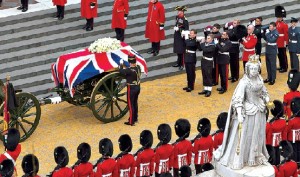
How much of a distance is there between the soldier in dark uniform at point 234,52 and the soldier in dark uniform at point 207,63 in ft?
2.74

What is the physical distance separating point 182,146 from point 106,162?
1.56 meters

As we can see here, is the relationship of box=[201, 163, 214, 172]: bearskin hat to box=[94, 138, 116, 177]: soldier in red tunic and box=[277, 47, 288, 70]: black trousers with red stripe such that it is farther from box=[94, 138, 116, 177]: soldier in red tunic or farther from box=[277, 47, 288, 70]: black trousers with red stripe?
box=[277, 47, 288, 70]: black trousers with red stripe

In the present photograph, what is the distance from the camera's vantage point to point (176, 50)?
87.0ft

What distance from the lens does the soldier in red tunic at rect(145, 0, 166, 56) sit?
27.1m

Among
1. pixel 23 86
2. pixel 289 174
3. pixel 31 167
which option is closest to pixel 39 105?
pixel 23 86

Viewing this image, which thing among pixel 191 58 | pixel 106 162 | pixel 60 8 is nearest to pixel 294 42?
pixel 191 58

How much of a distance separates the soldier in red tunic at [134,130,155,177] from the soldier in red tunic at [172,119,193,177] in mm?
491

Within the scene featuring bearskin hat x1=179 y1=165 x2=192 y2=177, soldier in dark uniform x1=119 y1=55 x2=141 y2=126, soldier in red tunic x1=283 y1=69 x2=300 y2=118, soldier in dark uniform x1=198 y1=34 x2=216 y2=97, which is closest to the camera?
bearskin hat x1=179 y1=165 x2=192 y2=177

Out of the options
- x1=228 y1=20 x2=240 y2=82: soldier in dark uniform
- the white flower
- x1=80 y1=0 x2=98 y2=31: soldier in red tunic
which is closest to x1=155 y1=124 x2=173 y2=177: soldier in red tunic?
the white flower

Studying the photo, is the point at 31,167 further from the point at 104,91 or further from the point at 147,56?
the point at 147,56

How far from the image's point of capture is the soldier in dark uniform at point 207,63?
2514 cm

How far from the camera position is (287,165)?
19.4m

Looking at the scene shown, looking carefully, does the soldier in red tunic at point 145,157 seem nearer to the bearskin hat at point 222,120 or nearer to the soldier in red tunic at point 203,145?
the soldier in red tunic at point 203,145

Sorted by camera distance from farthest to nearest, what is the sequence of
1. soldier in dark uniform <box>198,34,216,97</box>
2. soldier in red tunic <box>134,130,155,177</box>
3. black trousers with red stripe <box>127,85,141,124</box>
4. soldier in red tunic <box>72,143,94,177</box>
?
Answer: soldier in dark uniform <box>198,34,216,97</box>, black trousers with red stripe <box>127,85,141,124</box>, soldier in red tunic <box>134,130,155,177</box>, soldier in red tunic <box>72,143,94,177</box>
